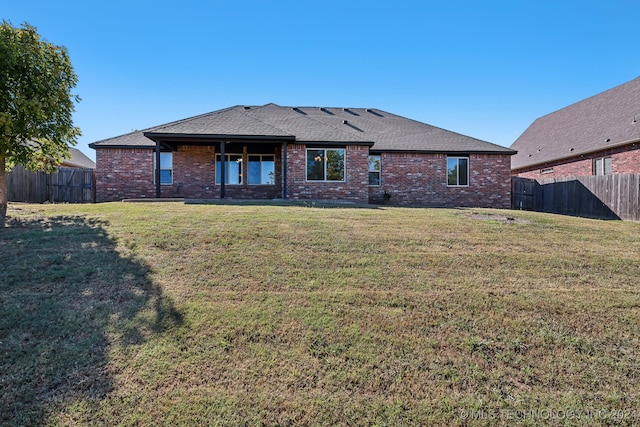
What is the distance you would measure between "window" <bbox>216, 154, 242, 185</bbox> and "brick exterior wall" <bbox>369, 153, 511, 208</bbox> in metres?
6.25

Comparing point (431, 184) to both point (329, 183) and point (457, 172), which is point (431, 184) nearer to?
point (457, 172)

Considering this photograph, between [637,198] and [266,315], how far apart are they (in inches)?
558

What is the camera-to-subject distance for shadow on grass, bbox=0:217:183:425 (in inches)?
120

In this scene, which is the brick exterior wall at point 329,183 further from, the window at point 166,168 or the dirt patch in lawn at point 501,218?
the dirt patch in lawn at point 501,218

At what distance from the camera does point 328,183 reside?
14.8 metres

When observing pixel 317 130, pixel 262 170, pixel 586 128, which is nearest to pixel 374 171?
pixel 317 130

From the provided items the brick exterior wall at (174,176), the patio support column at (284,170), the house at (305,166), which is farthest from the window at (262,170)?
the patio support column at (284,170)

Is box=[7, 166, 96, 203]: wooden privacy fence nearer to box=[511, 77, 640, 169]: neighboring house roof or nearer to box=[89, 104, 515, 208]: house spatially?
box=[89, 104, 515, 208]: house

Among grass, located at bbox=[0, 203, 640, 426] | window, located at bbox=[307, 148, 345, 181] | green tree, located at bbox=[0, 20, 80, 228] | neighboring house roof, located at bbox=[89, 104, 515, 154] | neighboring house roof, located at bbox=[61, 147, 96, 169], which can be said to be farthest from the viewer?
neighboring house roof, located at bbox=[61, 147, 96, 169]

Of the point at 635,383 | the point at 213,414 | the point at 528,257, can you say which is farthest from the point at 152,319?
the point at 528,257

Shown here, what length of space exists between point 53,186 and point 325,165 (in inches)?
488

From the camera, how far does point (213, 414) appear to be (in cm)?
287

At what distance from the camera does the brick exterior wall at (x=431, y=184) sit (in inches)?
639

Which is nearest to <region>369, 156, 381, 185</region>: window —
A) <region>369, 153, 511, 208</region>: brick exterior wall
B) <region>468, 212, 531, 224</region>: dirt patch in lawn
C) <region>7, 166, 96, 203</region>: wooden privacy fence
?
<region>369, 153, 511, 208</region>: brick exterior wall
